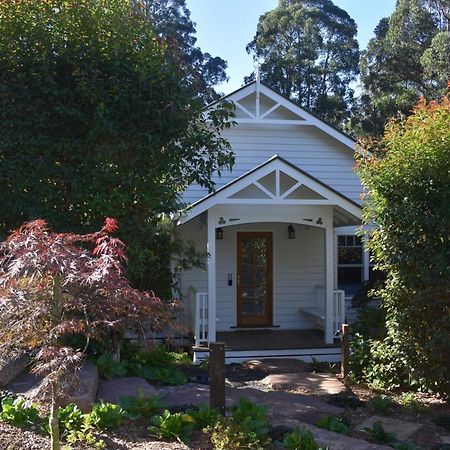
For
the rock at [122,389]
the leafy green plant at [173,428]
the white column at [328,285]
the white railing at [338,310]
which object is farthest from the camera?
the white railing at [338,310]

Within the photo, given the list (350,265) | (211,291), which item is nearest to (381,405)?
(211,291)

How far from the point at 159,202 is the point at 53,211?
137 cm

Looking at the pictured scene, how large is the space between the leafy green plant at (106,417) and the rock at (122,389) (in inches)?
37.0

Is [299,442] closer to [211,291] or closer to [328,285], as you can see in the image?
[211,291]

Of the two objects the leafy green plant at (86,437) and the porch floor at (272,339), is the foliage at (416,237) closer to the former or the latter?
the porch floor at (272,339)

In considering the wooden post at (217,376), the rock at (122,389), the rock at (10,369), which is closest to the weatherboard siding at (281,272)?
the rock at (122,389)

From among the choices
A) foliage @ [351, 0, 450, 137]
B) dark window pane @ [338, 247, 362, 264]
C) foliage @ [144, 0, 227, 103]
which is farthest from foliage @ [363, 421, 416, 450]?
foliage @ [144, 0, 227, 103]

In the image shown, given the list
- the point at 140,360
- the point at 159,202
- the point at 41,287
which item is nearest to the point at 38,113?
the point at 159,202

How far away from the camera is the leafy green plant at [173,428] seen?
5.05 metres

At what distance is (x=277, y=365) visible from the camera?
34.1ft

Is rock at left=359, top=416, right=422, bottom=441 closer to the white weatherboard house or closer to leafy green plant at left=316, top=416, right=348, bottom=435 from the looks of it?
leafy green plant at left=316, top=416, right=348, bottom=435

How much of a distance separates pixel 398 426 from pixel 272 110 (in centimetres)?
820

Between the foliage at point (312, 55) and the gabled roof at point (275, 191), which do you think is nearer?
the gabled roof at point (275, 191)

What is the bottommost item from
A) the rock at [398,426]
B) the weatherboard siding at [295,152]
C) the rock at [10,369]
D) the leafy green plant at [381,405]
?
the rock at [398,426]
